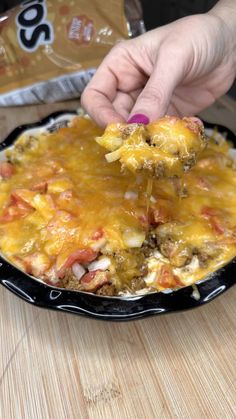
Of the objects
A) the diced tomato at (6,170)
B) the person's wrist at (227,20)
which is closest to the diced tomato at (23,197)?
the diced tomato at (6,170)

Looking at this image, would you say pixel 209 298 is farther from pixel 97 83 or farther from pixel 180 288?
pixel 97 83

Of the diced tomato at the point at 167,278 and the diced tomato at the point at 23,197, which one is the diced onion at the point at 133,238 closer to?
the diced tomato at the point at 167,278

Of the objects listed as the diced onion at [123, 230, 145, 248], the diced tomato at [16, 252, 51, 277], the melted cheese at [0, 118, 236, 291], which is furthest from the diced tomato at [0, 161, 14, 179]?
the diced onion at [123, 230, 145, 248]

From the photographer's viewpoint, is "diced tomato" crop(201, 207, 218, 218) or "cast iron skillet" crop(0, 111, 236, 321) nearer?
"cast iron skillet" crop(0, 111, 236, 321)

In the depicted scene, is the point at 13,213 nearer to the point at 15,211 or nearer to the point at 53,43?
the point at 15,211

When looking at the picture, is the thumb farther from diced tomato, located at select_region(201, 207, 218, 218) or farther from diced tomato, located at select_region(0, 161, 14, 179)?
diced tomato, located at select_region(0, 161, 14, 179)

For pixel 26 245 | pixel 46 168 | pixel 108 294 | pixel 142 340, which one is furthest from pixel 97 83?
pixel 142 340
